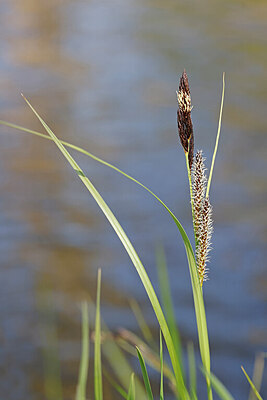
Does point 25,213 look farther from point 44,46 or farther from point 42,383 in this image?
point 44,46

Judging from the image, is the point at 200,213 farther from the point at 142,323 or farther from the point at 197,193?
the point at 142,323

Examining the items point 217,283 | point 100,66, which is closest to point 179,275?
point 217,283

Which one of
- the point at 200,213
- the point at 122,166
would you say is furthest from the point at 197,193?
the point at 122,166

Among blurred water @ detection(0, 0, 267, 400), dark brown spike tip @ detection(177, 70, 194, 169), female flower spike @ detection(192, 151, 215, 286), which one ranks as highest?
blurred water @ detection(0, 0, 267, 400)

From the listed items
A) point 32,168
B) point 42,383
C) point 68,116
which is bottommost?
point 42,383

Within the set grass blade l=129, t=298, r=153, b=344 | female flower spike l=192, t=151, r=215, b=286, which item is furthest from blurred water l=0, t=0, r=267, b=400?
female flower spike l=192, t=151, r=215, b=286

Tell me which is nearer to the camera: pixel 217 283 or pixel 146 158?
pixel 217 283

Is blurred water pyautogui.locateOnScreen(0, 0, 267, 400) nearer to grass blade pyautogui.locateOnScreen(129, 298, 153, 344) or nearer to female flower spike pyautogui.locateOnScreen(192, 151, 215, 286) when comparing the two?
grass blade pyautogui.locateOnScreen(129, 298, 153, 344)

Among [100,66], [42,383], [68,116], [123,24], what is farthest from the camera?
[123,24]
